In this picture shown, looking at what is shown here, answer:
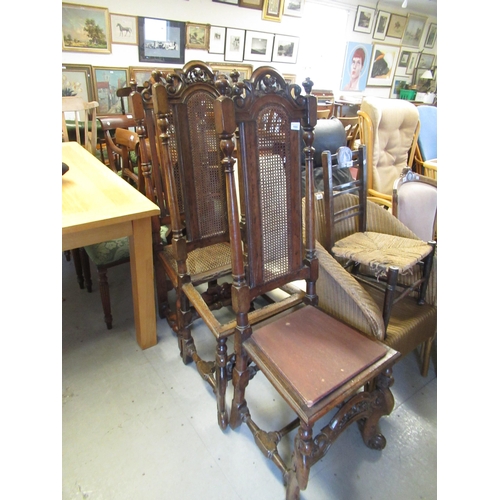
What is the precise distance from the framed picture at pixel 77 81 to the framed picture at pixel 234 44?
1639 mm

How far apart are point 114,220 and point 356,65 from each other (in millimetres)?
5459

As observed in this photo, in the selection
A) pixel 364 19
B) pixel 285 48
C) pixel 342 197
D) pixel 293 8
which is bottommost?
pixel 342 197

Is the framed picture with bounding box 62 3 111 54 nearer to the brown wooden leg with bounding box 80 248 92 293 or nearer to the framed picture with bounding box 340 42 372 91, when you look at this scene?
the brown wooden leg with bounding box 80 248 92 293

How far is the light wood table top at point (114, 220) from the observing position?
1316 millimetres

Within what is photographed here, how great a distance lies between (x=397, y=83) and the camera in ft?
20.3

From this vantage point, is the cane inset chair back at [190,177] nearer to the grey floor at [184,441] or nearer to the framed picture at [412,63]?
the grey floor at [184,441]

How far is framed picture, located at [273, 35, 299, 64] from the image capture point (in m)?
4.45

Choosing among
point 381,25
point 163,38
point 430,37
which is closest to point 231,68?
point 163,38

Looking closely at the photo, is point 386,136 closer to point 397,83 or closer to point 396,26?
point 396,26

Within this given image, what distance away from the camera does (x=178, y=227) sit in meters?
1.41

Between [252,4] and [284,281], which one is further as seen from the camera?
[252,4]
